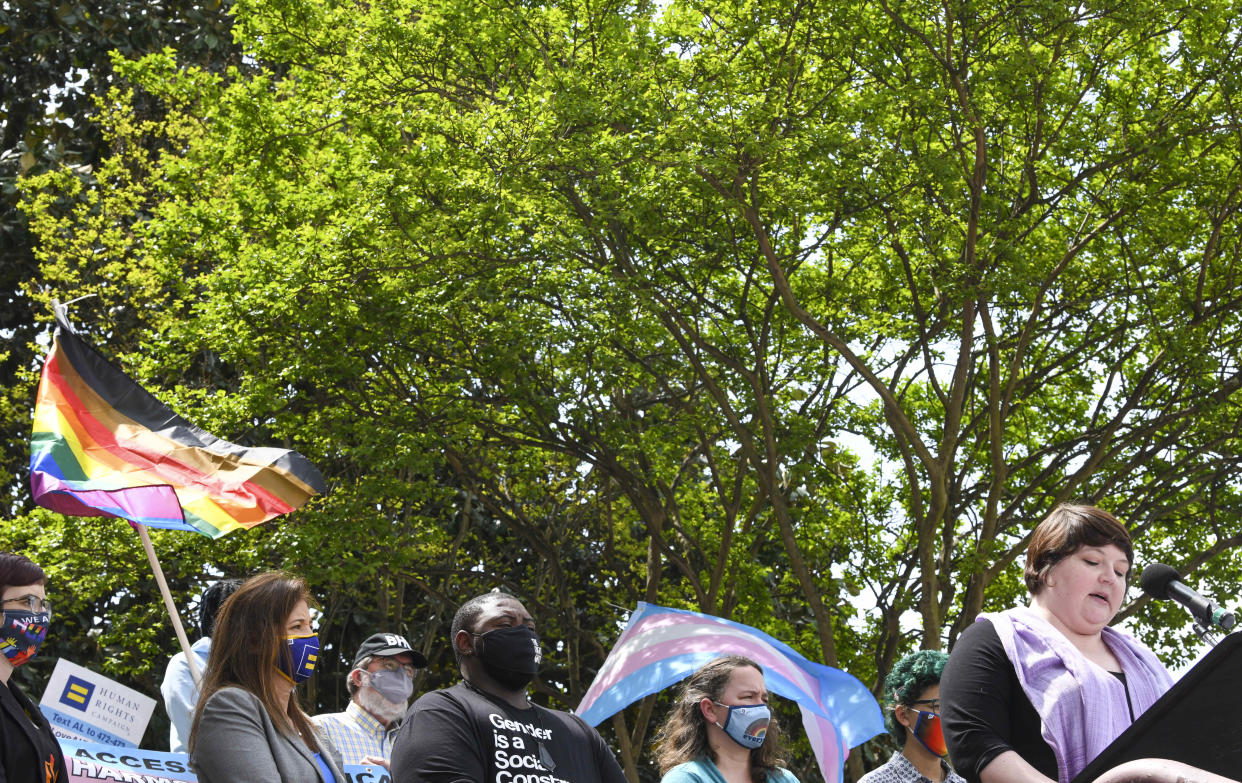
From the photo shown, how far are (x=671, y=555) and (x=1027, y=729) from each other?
12.2 meters

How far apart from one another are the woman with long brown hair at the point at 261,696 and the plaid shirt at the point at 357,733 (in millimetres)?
1985

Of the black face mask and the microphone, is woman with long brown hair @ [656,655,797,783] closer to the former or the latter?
the black face mask

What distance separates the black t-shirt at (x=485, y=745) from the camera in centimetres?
420

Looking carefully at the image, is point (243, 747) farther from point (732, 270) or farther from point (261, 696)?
point (732, 270)

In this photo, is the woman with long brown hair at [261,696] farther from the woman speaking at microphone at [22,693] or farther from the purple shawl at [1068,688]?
the purple shawl at [1068,688]

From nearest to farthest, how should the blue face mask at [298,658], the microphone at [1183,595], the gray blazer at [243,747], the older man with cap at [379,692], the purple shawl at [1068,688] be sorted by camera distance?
the microphone at [1183,595] < the purple shawl at [1068,688] < the gray blazer at [243,747] < the blue face mask at [298,658] < the older man with cap at [379,692]

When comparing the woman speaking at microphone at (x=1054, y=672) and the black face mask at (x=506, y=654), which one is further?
the black face mask at (x=506, y=654)

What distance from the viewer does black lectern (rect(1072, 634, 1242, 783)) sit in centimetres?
225

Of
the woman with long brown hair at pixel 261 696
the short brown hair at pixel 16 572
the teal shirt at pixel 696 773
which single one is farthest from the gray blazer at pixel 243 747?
the teal shirt at pixel 696 773

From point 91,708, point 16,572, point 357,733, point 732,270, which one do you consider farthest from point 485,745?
point 732,270

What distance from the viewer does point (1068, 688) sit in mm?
3295

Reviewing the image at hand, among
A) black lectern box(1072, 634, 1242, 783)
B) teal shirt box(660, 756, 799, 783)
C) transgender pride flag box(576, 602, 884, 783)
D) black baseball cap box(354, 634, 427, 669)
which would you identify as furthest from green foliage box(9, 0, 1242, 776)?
black lectern box(1072, 634, 1242, 783)

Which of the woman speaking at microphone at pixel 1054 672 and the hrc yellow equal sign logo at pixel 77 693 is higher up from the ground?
the woman speaking at microphone at pixel 1054 672

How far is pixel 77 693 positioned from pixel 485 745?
108 inches
